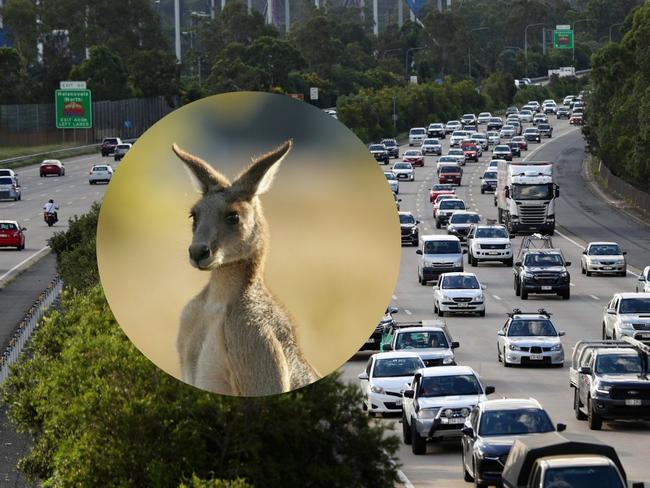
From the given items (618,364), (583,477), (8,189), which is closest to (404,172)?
(8,189)

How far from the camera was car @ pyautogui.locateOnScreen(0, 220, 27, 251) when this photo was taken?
76750 millimetres

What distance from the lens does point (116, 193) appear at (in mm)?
10242

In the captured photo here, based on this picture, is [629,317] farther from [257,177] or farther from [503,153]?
[503,153]

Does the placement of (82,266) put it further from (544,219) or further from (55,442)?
(544,219)

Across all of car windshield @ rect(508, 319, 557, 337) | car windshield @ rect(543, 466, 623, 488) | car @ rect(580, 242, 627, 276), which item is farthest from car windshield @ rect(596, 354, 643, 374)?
car @ rect(580, 242, 627, 276)

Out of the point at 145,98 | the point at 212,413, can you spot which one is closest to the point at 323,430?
the point at 212,413

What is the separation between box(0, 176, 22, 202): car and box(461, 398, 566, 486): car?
8072cm

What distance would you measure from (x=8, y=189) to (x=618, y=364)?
7666 centimetres

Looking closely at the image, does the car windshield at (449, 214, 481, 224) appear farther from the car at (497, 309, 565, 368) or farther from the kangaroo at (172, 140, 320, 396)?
the kangaroo at (172, 140, 320, 396)

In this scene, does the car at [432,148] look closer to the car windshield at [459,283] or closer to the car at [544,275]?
the car at [544,275]

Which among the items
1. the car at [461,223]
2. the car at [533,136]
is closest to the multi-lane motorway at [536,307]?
the car at [461,223]

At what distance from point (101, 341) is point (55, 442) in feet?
7.93

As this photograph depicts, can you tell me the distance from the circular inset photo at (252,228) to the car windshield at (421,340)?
1104 inches

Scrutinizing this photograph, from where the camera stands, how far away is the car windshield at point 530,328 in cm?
4116
